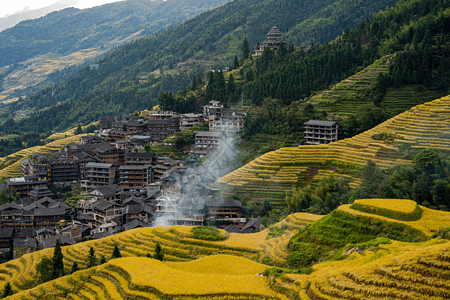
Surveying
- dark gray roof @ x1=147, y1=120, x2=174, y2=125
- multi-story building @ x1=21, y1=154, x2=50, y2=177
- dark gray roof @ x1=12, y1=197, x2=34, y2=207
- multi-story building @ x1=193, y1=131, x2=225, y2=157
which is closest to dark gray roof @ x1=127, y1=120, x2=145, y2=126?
dark gray roof @ x1=147, y1=120, x2=174, y2=125

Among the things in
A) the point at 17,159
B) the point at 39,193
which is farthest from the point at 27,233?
the point at 17,159

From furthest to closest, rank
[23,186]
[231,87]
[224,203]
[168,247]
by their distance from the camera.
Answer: [231,87], [23,186], [224,203], [168,247]

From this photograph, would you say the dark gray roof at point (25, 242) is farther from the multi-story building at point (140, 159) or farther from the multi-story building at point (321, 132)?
the multi-story building at point (321, 132)

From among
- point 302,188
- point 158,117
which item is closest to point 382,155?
point 302,188

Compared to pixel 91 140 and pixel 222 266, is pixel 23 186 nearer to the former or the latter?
pixel 91 140

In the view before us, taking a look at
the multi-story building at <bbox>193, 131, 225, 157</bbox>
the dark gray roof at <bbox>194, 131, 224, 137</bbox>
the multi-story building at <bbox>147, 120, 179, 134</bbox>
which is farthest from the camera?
the multi-story building at <bbox>147, 120, 179, 134</bbox>

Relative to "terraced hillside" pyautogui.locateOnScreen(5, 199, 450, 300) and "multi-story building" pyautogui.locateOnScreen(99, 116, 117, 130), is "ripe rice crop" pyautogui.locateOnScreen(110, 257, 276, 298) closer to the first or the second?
"terraced hillside" pyautogui.locateOnScreen(5, 199, 450, 300)

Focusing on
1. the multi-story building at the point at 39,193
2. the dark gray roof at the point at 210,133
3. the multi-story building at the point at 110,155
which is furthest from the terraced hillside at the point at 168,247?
the dark gray roof at the point at 210,133
